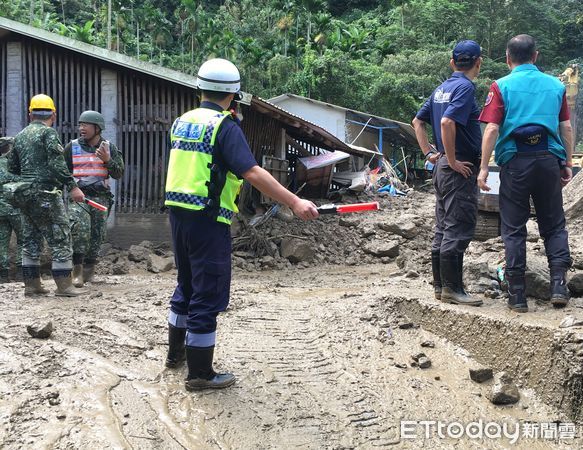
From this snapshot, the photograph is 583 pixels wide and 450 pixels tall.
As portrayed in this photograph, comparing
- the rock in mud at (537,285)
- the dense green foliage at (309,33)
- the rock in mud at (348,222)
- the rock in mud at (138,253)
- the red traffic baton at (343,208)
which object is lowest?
the rock in mud at (138,253)

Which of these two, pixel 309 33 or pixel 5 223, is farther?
pixel 309 33

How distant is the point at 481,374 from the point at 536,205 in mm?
1423

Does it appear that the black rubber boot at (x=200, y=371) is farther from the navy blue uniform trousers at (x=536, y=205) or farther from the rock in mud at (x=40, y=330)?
the navy blue uniform trousers at (x=536, y=205)

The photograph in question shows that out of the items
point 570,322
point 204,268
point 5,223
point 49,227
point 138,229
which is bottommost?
point 138,229

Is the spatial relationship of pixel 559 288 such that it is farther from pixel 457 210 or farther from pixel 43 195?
pixel 43 195

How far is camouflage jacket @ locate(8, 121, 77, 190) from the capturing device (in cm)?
611

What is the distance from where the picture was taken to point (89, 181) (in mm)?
7062

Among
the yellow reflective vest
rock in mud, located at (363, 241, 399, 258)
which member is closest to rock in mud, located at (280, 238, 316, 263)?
rock in mud, located at (363, 241, 399, 258)

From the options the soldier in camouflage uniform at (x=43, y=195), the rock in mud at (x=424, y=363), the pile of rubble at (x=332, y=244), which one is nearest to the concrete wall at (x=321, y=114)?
the pile of rubble at (x=332, y=244)

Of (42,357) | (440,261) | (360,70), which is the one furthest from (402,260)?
(360,70)

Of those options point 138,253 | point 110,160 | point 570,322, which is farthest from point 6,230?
point 570,322

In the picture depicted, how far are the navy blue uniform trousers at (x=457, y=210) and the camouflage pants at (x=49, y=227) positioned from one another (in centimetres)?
400

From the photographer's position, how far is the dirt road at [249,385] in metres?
3.06

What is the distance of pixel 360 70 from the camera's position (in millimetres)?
29984
